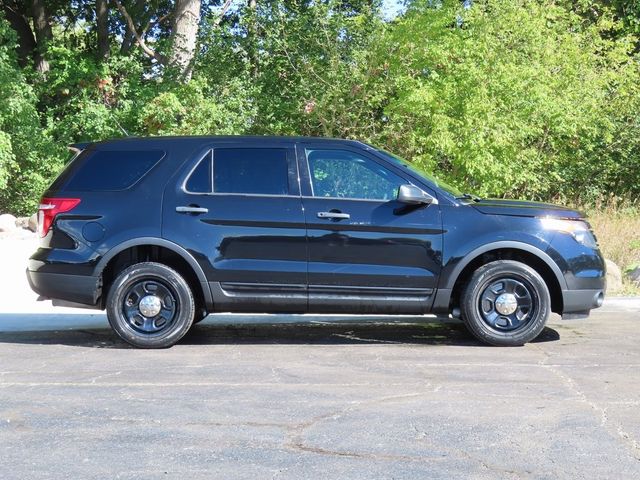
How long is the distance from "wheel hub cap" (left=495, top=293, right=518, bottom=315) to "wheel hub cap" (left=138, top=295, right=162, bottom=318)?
9.97 ft

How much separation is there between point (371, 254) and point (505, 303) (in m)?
1.28

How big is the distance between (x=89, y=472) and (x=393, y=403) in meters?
2.18

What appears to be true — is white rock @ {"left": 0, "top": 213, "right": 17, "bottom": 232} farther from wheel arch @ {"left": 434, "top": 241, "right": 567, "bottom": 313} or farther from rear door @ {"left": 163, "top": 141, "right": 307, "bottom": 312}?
wheel arch @ {"left": 434, "top": 241, "right": 567, "bottom": 313}

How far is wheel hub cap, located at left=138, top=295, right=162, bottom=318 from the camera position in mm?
8102

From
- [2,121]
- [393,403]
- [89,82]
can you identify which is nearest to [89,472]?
[393,403]

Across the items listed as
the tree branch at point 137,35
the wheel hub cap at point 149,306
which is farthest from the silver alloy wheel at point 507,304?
the tree branch at point 137,35

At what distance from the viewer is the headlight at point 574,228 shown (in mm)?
8086

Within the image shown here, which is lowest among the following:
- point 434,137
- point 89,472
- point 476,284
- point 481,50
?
point 89,472

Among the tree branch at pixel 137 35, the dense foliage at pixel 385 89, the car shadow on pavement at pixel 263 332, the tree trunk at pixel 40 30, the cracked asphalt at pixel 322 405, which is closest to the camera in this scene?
the cracked asphalt at pixel 322 405

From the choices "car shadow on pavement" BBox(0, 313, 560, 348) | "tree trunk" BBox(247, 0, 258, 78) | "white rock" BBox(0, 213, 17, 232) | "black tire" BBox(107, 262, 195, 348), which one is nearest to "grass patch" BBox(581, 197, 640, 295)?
"car shadow on pavement" BBox(0, 313, 560, 348)

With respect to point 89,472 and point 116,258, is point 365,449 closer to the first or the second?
point 89,472

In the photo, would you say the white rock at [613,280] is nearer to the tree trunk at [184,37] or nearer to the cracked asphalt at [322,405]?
the cracked asphalt at [322,405]

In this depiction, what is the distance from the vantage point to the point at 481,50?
15.4 m

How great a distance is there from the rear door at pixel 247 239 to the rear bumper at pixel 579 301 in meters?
2.35
